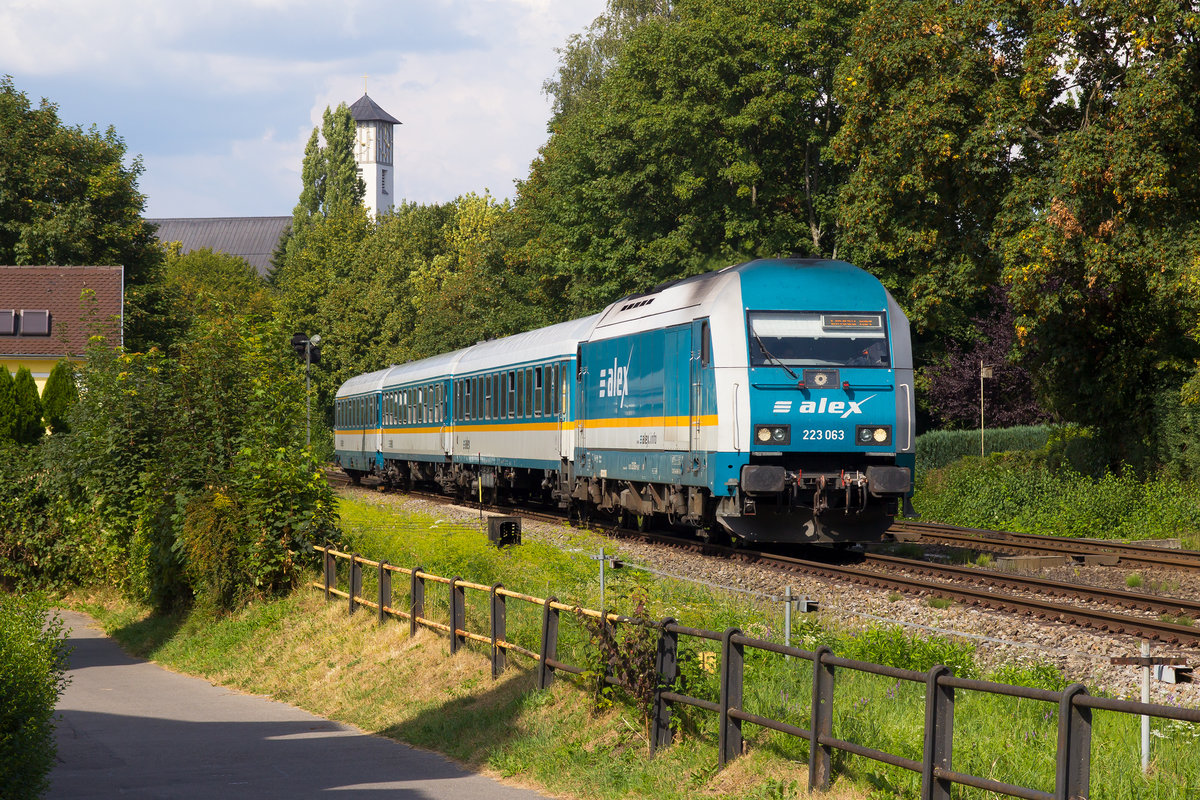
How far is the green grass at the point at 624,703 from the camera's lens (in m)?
7.74

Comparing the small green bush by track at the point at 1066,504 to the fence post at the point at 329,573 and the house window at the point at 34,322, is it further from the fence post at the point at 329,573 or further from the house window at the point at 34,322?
the house window at the point at 34,322

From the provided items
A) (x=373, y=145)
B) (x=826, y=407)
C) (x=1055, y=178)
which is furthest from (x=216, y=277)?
(x=826, y=407)

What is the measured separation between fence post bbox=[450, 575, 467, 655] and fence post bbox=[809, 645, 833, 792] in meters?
5.50

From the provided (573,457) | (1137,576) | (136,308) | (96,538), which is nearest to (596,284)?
(136,308)

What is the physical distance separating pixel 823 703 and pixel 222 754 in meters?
5.15

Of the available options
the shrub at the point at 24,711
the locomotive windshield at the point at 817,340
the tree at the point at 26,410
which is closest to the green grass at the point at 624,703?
the shrub at the point at 24,711

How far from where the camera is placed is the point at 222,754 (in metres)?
10.2

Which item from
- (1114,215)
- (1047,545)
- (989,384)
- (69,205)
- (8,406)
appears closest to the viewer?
(1047,545)

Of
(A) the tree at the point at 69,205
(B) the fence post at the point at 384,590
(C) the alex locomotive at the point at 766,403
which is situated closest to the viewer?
(B) the fence post at the point at 384,590

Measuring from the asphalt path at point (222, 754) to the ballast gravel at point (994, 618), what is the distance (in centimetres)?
276

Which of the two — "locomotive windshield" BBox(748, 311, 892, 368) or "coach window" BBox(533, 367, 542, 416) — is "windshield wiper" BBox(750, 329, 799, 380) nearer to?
"locomotive windshield" BBox(748, 311, 892, 368)

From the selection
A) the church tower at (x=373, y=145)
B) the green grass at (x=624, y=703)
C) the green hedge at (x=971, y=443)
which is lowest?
the green grass at (x=624, y=703)

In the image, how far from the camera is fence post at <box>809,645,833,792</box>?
7287 millimetres

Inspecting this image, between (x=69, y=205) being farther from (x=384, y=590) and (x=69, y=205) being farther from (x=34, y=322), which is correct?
(x=384, y=590)
